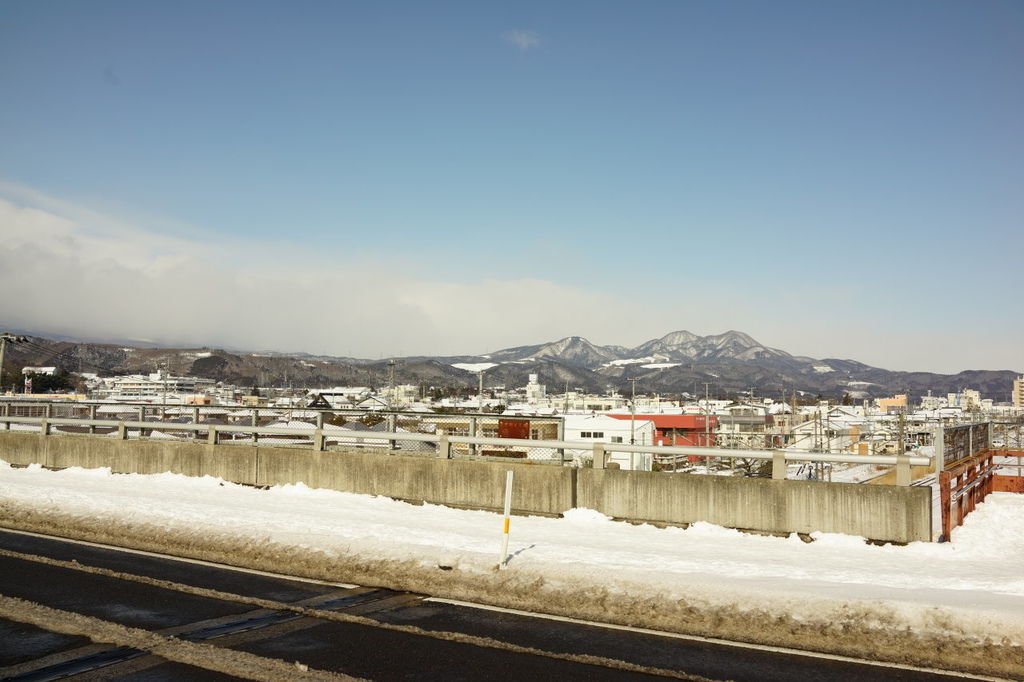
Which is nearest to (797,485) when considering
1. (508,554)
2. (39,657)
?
(508,554)

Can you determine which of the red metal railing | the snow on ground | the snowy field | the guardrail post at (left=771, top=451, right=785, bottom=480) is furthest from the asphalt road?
the red metal railing

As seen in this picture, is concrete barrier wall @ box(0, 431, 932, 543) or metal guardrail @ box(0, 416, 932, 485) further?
concrete barrier wall @ box(0, 431, 932, 543)

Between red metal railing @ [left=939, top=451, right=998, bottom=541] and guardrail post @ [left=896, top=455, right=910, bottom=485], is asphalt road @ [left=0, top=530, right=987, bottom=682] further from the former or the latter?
red metal railing @ [left=939, top=451, right=998, bottom=541]

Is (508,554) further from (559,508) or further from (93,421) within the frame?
(93,421)

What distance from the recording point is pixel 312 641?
797cm

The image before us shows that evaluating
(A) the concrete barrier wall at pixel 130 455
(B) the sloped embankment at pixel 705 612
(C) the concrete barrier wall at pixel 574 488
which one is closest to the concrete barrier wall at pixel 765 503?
(C) the concrete barrier wall at pixel 574 488

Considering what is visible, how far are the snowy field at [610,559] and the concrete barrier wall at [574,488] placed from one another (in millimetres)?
313

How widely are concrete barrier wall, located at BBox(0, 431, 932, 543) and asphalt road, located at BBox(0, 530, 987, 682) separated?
625 cm

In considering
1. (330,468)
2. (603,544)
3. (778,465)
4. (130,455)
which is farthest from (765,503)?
(130,455)

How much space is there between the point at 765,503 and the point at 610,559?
3.64m

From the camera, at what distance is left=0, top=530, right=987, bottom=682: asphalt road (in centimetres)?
711

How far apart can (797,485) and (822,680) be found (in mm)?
7212

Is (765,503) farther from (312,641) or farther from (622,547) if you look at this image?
(312,641)

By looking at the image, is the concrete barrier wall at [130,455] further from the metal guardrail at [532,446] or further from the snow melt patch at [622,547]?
the snow melt patch at [622,547]
